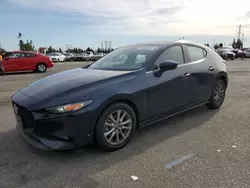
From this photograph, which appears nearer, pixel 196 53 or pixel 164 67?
pixel 164 67

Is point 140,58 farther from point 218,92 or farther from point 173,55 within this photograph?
point 218,92

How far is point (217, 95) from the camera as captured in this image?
5.59m

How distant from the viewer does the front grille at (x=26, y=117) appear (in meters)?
3.27

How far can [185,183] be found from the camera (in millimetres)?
2781

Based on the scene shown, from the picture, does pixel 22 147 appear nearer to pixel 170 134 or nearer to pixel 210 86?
pixel 170 134

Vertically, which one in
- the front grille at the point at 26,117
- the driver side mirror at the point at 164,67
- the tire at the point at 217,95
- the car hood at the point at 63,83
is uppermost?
the driver side mirror at the point at 164,67

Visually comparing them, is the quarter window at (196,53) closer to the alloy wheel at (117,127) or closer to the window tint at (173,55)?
the window tint at (173,55)

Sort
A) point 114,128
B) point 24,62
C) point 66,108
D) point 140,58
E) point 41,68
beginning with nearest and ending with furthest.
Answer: point 66,108 → point 114,128 → point 140,58 → point 24,62 → point 41,68

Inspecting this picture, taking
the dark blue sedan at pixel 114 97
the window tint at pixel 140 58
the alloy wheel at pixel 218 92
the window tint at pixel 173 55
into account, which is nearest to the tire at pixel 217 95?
the alloy wheel at pixel 218 92

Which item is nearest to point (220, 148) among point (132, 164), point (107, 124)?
point (132, 164)

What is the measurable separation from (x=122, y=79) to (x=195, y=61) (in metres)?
1.88

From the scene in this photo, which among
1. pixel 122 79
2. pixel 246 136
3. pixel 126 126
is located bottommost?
pixel 246 136

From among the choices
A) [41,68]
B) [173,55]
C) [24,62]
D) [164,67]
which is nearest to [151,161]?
[164,67]

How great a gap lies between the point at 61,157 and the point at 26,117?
71cm
